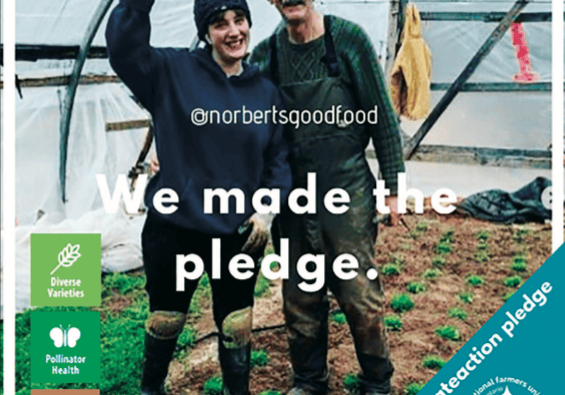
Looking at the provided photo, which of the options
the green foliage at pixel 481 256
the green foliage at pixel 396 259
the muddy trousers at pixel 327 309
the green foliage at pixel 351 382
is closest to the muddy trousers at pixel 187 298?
the muddy trousers at pixel 327 309

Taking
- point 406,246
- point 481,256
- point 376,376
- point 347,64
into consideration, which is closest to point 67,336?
point 376,376

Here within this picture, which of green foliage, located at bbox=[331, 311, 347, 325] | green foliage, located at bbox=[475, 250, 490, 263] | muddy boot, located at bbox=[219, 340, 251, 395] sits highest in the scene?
green foliage, located at bbox=[475, 250, 490, 263]

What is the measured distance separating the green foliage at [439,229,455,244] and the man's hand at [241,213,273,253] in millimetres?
968

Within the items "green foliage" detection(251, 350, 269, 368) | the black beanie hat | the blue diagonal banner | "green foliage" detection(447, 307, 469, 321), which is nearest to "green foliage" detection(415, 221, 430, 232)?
"green foliage" detection(447, 307, 469, 321)

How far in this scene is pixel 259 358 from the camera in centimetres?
369

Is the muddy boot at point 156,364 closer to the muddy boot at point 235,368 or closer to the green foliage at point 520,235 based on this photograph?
the muddy boot at point 235,368

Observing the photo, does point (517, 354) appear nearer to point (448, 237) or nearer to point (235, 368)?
point (448, 237)

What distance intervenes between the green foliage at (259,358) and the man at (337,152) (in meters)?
0.27

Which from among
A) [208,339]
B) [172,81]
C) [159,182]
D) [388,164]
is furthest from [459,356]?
[172,81]

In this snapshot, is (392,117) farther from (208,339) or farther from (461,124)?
(208,339)

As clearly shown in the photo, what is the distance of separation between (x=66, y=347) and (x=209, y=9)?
67.1 inches

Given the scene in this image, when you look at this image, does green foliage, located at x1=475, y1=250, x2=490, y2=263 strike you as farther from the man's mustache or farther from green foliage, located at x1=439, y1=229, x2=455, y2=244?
the man's mustache

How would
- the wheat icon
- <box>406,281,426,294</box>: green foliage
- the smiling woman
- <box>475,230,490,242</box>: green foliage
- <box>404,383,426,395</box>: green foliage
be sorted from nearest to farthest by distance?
the smiling woman → the wheat icon → <box>404,383,426,395</box>: green foliage → <box>406,281,426,294</box>: green foliage → <box>475,230,490,242</box>: green foliage

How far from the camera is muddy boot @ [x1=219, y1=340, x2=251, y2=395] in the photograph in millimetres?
3604
